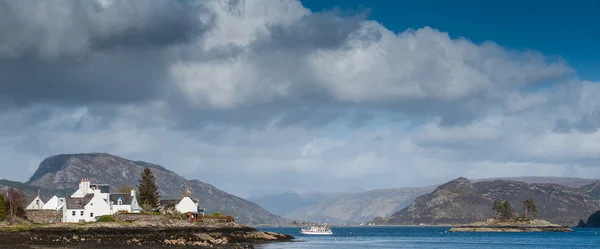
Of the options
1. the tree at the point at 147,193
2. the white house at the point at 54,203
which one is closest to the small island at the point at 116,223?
the tree at the point at 147,193

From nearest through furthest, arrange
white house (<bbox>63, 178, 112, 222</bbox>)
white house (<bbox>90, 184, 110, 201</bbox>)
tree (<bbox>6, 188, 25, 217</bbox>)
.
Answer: tree (<bbox>6, 188, 25, 217</bbox>) → white house (<bbox>63, 178, 112, 222</bbox>) → white house (<bbox>90, 184, 110, 201</bbox>)

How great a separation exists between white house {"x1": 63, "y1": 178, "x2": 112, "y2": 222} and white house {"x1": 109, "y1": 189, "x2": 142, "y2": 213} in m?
5.35

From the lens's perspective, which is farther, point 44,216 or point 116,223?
point 44,216

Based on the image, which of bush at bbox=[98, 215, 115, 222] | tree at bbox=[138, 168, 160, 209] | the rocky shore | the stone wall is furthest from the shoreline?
tree at bbox=[138, 168, 160, 209]

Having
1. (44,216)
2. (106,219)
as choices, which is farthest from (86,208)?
(106,219)

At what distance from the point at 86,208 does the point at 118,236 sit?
30.0m

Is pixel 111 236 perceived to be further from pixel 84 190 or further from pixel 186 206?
pixel 186 206

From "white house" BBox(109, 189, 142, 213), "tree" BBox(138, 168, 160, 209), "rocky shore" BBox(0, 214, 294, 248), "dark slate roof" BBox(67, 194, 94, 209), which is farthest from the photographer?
"tree" BBox(138, 168, 160, 209)

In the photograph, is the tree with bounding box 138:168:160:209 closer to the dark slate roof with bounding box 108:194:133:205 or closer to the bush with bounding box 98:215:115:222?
the dark slate roof with bounding box 108:194:133:205

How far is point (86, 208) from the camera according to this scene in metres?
153

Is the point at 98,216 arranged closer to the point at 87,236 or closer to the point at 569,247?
the point at 87,236

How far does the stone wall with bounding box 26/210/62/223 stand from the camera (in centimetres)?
14975

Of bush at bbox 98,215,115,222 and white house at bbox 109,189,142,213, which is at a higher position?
white house at bbox 109,189,142,213

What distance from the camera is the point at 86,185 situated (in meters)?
166
